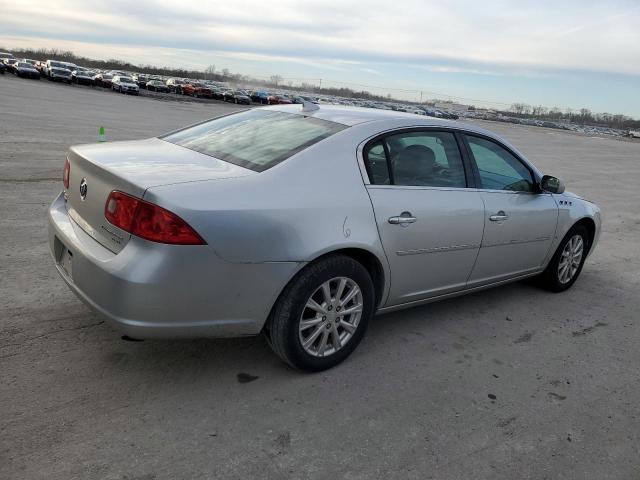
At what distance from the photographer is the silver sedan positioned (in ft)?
9.07

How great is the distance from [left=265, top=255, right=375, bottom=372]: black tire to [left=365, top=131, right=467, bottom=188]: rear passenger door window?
614 mm

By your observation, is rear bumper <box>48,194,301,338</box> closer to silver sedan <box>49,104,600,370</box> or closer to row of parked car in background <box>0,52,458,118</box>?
silver sedan <box>49,104,600,370</box>

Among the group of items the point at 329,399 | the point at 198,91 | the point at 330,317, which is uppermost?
the point at 198,91

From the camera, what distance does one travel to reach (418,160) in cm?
389

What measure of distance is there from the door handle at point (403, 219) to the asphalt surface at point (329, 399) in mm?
911

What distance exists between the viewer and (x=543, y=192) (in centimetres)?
482

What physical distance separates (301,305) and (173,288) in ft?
2.44

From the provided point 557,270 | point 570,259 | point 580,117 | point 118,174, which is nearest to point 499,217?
point 557,270

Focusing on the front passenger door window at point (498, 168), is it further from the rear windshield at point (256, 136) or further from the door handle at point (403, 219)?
the rear windshield at point (256, 136)

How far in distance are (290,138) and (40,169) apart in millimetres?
6694

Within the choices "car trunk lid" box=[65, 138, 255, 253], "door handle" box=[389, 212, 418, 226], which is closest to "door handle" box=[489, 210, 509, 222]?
"door handle" box=[389, 212, 418, 226]

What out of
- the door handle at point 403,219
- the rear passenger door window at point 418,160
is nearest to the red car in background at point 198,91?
the rear passenger door window at point 418,160

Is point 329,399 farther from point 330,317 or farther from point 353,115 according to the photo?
point 353,115

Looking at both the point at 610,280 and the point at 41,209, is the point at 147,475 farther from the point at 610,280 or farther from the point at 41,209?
the point at 610,280
